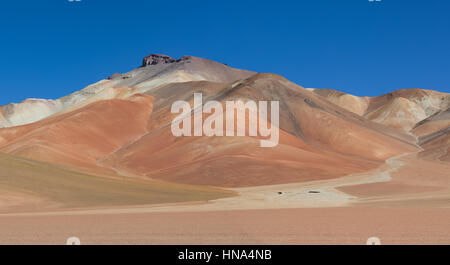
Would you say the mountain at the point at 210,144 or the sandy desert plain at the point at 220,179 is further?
the mountain at the point at 210,144

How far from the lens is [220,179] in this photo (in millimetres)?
66312

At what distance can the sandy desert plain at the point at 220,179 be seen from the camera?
701 inches

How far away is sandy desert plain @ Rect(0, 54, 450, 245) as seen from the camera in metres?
17.8

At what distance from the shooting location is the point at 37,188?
36250 mm

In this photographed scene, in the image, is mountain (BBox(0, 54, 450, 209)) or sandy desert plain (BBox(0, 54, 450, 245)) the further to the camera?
mountain (BBox(0, 54, 450, 209))

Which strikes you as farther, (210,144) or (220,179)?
(210,144)

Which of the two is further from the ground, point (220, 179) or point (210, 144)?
point (210, 144)
